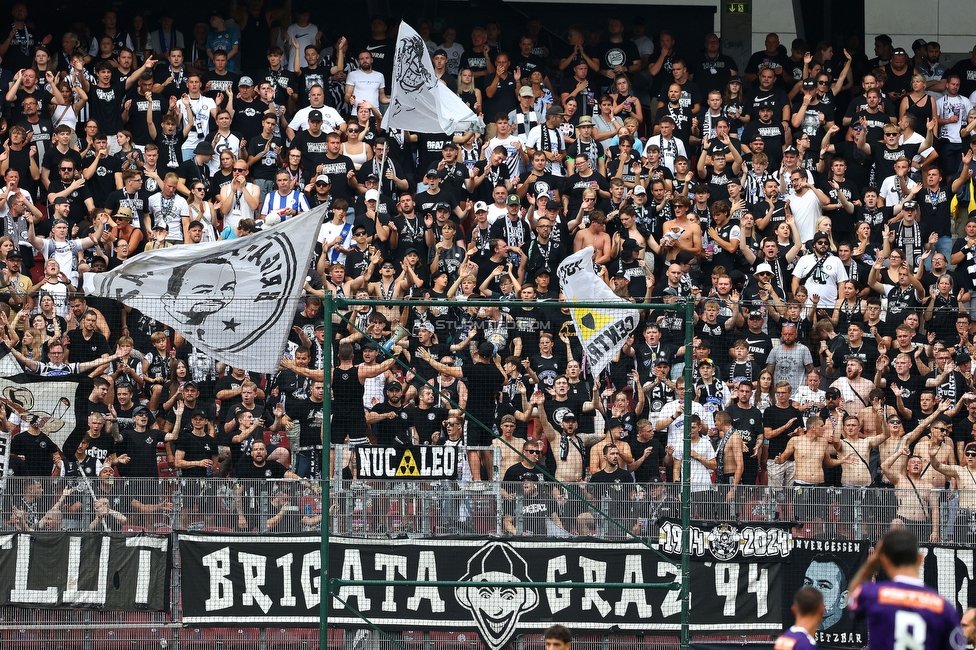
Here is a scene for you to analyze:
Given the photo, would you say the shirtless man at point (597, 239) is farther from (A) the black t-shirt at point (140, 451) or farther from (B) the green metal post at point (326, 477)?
(A) the black t-shirt at point (140, 451)

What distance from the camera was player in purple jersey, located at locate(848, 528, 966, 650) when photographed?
7.65 meters

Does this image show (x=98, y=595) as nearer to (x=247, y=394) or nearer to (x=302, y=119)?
(x=247, y=394)

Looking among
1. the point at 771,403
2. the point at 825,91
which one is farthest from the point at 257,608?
the point at 825,91

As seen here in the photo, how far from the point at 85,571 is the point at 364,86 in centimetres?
1038

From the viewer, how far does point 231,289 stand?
41.7 ft

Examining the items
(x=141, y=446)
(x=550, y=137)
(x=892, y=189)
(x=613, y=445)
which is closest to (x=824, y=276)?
(x=892, y=189)

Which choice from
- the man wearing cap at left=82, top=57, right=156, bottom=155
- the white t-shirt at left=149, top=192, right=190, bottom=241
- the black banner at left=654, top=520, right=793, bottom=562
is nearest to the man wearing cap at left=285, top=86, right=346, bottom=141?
the white t-shirt at left=149, top=192, right=190, bottom=241

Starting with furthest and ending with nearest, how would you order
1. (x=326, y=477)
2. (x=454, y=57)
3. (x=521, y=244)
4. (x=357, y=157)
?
(x=454, y=57)
(x=357, y=157)
(x=521, y=244)
(x=326, y=477)

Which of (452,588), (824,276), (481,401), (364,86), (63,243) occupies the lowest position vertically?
(452,588)

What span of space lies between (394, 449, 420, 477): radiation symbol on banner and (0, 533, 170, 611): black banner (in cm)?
224

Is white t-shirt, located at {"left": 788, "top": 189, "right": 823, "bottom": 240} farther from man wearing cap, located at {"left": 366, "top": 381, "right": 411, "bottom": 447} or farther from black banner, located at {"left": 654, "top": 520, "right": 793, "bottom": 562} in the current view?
man wearing cap, located at {"left": 366, "top": 381, "right": 411, "bottom": 447}

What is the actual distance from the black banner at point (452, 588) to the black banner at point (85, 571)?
29 centimetres

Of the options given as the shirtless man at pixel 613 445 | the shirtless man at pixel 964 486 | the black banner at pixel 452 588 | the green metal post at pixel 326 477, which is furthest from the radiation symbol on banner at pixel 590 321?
the shirtless man at pixel 964 486

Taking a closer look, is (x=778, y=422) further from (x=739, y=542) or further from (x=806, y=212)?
(x=806, y=212)
